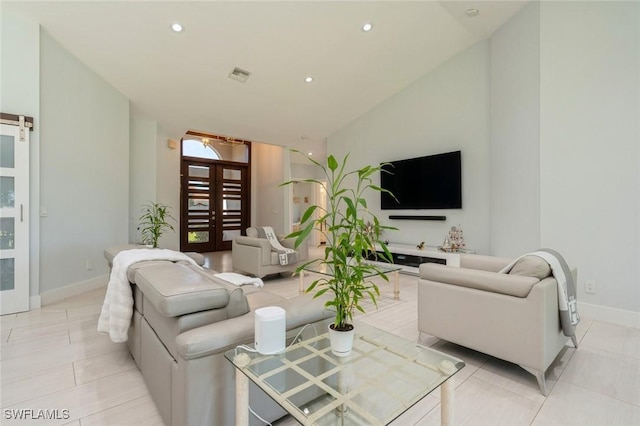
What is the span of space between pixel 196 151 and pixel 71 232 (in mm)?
4442

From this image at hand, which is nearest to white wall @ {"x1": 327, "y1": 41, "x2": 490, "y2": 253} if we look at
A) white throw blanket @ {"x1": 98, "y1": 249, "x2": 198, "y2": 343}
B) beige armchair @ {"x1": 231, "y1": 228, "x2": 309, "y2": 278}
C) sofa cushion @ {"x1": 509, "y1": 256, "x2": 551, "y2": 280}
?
beige armchair @ {"x1": 231, "y1": 228, "x2": 309, "y2": 278}

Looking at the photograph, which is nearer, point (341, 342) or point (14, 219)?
point (341, 342)

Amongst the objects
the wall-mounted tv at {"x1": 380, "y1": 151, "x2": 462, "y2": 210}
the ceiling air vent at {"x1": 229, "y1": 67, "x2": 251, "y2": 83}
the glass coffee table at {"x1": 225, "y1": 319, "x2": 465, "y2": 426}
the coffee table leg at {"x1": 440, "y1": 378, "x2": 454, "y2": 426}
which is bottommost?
the coffee table leg at {"x1": 440, "y1": 378, "x2": 454, "y2": 426}

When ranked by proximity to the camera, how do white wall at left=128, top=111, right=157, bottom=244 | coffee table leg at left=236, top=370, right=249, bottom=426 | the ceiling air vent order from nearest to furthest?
1. coffee table leg at left=236, top=370, right=249, bottom=426
2. the ceiling air vent
3. white wall at left=128, top=111, right=157, bottom=244

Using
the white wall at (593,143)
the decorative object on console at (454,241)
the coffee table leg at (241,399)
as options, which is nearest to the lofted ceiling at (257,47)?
the white wall at (593,143)

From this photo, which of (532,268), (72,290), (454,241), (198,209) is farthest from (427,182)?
(198,209)

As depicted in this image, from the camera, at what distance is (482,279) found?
1918 millimetres

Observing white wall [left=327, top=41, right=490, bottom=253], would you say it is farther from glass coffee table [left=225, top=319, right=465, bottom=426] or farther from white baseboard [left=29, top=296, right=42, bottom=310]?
white baseboard [left=29, top=296, right=42, bottom=310]

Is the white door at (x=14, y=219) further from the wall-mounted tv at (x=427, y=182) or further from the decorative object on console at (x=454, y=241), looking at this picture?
the decorative object on console at (x=454, y=241)

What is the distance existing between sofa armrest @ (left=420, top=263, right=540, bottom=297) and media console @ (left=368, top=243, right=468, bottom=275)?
193 cm

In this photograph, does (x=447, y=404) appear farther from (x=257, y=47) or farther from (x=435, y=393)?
(x=257, y=47)

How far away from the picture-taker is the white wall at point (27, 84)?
3.01 meters

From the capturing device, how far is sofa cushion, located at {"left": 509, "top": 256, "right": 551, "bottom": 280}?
183 centimetres

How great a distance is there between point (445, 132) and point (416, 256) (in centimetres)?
200
